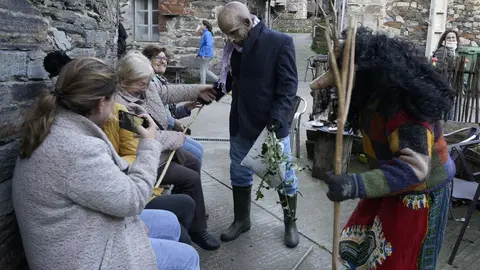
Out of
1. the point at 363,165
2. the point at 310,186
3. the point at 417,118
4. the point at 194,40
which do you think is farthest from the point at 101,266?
the point at 194,40

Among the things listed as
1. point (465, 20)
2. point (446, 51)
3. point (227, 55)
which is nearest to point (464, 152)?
point (227, 55)

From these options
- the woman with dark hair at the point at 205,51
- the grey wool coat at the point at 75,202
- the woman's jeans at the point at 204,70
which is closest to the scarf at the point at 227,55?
the grey wool coat at the point at 75,202

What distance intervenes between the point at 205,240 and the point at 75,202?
1.61m

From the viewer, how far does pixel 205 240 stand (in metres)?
3.05

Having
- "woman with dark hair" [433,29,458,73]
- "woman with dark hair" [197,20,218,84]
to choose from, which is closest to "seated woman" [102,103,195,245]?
"woman with dark hair" [433,29,458,73]

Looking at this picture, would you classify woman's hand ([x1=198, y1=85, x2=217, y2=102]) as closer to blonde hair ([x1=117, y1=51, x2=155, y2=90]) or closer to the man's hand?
the man's hand

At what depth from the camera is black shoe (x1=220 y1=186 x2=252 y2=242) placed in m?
3.28

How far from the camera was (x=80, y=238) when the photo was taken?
158 cm

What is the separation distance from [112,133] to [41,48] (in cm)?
60

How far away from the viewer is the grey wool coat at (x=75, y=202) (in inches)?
60.4

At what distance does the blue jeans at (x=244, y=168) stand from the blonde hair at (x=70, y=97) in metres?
1.56

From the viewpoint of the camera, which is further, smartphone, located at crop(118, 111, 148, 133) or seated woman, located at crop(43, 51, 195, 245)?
seated woman, located at crop(43, 51, 195, 245)

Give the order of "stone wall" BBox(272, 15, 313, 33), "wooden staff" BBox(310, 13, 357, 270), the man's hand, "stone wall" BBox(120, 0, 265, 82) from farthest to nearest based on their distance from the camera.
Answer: "stone wall" BBox(272, 15, 313, 33)
"stone wall" BBox(120, 0, 265, 82)
the man's hand
"wooden staff" BBox(310, 13, 357, 270)

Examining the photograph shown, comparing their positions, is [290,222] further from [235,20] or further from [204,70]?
[204,70]
